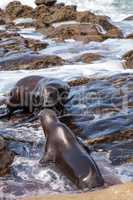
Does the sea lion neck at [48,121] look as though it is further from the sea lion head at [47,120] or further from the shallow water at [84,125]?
the shallow water at [84,125]

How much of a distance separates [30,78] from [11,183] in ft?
12.5

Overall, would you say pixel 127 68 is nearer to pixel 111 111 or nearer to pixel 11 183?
pixel 111 111

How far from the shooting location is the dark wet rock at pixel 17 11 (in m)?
25.7

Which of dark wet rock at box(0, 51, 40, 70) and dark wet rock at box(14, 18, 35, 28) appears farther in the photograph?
dark wet rock at box(14, 18, 35, 28)

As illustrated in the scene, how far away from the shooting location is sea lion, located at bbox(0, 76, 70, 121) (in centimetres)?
877

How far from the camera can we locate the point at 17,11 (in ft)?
85.4

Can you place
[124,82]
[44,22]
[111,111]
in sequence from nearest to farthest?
[111,111] → [124,82] → [44,22]

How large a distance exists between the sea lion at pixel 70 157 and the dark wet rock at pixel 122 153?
0.70 m

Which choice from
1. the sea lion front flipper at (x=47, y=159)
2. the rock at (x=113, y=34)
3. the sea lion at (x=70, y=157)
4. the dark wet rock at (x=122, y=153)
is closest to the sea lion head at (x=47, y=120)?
the sea lion at (x=70, y=157)

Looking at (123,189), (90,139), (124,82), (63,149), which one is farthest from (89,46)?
(123,189)

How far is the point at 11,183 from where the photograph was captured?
585 cm

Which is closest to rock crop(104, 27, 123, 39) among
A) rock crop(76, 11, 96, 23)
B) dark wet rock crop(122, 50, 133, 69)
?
rock crop(76, 11, 96, 23)

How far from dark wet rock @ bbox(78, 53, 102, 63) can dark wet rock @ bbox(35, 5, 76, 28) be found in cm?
827

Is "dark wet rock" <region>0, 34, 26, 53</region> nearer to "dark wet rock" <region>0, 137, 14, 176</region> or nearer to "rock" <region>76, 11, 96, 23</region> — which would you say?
"rock" <region>76, 11, 96, 23</region>
